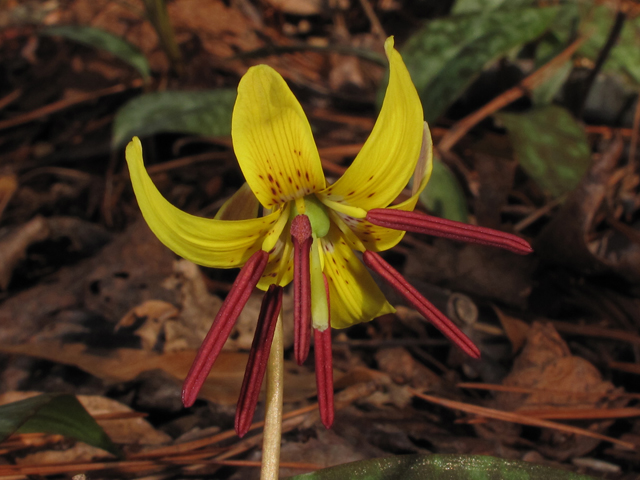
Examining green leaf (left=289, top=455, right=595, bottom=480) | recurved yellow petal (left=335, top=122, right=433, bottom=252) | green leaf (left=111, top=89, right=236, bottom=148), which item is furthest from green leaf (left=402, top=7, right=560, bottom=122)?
green leaf (left=289, top=455, right=595, bottom=480)

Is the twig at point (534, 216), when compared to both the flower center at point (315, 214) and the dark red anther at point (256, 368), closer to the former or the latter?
the flower center at point (315, 214)

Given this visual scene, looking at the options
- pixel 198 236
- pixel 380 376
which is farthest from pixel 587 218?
pixel 198 236

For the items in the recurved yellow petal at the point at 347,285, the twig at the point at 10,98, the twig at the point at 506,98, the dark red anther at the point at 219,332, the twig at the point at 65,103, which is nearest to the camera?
the dark red anther at the point at 219,332

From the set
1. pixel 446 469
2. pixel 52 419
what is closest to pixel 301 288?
pixel 446 469

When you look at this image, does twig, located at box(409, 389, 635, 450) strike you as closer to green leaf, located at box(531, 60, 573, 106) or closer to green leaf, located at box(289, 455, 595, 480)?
green leaf, located at box(289, 455, 595, 480)

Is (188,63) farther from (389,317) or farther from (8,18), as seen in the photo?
(389,317)

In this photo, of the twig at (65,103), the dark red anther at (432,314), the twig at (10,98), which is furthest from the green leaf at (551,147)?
the twig at (10,98)
